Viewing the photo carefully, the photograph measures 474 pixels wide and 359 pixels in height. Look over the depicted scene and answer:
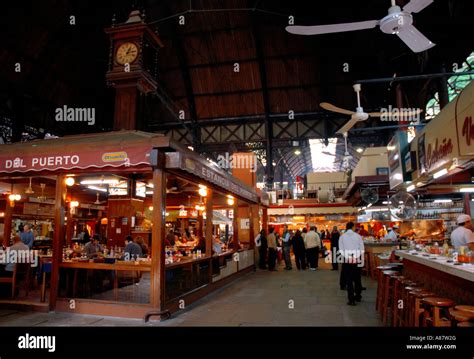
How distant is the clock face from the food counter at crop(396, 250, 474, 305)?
6.88m

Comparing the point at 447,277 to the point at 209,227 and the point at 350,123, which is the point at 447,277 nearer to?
the point at 350,123

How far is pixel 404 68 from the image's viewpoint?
11.7m

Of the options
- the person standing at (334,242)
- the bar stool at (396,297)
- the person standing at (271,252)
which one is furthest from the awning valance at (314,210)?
the bar stool at (396,297)

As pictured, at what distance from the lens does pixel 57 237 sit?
21.4ft

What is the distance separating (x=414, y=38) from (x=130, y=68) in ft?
18.2

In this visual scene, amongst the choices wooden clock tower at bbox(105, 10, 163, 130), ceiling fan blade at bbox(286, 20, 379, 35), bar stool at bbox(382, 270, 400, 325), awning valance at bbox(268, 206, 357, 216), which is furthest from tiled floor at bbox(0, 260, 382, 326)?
awning valance at bbox(268, 206, 357, 216)

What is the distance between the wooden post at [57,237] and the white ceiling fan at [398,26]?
5028mm

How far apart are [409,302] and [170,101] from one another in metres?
17.5

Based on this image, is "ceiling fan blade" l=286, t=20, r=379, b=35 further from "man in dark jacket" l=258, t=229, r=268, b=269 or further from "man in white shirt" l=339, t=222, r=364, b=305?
"man in dark jacket" l=258, t=229, r=268, b=269

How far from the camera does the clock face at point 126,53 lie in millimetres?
7791
